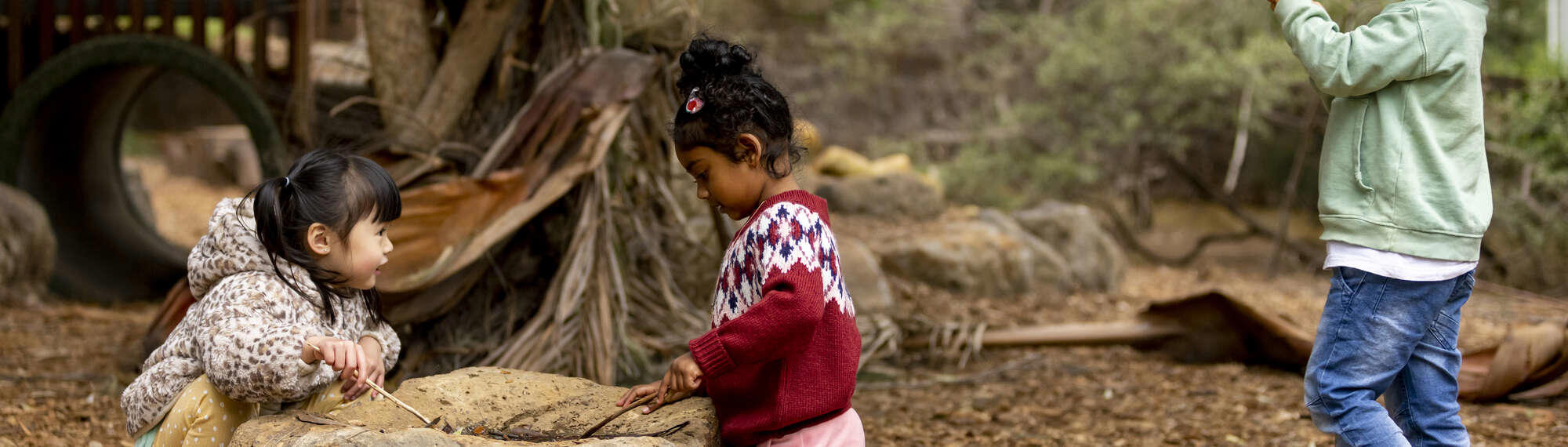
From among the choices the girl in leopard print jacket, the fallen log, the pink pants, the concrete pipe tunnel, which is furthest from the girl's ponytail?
the concrete pipe tunnel

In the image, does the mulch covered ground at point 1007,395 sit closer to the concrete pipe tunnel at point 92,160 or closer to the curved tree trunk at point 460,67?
the concrete pipe tunnel at point 92,160

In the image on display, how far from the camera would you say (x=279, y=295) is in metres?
2.04

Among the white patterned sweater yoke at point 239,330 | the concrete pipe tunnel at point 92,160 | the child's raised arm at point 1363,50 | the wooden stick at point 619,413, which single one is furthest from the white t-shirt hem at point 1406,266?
the concrete pipe tunnel at point 92,160

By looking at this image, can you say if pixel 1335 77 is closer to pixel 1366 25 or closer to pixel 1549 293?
pixel 1366 25

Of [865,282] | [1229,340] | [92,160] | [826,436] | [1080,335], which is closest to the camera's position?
[826,436]

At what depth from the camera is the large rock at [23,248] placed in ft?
16.3

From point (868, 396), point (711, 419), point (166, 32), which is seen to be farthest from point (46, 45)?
point (711, 419)

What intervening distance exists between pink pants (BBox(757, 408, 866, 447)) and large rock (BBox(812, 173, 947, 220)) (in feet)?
17.8

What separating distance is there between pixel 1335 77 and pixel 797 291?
3.97 ft

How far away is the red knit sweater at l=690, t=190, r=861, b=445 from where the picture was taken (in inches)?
78.9

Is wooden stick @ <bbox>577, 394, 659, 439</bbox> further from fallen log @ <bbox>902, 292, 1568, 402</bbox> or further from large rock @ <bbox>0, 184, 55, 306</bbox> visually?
large rock @ <bbox>0, 184, 55, 306</bbox>

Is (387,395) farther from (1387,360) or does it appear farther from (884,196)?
(884,196)

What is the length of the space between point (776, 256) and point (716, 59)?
15.4 inches

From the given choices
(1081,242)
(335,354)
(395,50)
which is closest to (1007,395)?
(395,50)
